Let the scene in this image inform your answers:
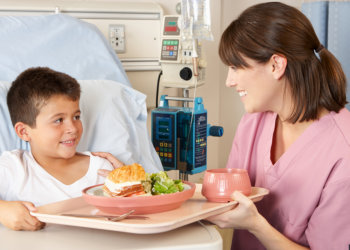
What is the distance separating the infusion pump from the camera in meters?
2.29

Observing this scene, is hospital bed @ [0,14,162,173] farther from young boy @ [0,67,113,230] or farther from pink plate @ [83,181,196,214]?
pink plate @ [83,181,196,214]

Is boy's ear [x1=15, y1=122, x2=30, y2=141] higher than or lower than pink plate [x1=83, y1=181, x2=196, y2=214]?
higher

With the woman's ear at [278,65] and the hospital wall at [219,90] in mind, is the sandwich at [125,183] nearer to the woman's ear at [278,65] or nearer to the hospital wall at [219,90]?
the woman's ear at [278,65]

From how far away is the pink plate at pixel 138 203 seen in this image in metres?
1.02

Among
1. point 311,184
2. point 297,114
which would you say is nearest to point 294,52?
A: point 297,114

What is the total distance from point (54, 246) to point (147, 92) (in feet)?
5.33

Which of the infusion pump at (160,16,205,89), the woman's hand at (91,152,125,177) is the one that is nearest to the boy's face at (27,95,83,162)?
the woman's hand at (91,152,125,177)

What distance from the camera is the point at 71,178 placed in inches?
60.1

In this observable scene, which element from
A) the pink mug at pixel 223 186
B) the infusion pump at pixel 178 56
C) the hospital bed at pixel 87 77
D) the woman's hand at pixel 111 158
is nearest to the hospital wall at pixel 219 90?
the infusion pump at pixel 178 56

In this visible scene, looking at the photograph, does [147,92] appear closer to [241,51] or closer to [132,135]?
[132,135]

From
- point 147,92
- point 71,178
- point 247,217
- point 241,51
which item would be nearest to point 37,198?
point 71,178

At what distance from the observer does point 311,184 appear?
134 cm

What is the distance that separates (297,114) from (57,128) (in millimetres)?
755

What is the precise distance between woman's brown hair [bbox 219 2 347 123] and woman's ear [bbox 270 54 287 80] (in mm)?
12
